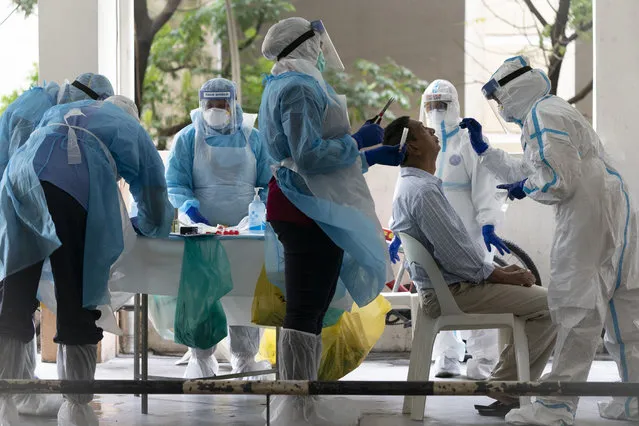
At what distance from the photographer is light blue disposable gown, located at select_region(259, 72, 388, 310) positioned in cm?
306

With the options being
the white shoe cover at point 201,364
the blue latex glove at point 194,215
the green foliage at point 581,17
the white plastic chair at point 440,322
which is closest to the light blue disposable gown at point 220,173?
the blue latex glove at point 194,215

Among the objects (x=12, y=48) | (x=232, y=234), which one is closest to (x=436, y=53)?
(x=12, y=48)

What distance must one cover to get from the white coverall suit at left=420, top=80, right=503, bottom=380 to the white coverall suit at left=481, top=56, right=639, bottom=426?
1.22 metres

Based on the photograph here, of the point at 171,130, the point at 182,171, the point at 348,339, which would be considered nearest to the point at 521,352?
the point at 348,339

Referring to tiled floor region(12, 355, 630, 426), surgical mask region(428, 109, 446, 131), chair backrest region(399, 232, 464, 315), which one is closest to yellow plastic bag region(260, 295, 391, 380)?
tiled floor region(12, 355, 630, 426)

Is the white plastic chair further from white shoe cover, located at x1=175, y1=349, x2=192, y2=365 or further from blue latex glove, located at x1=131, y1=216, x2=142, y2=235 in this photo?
white shoe cover, located at x1=175, y1=349, x2=192, y2=365

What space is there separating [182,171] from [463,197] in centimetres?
137

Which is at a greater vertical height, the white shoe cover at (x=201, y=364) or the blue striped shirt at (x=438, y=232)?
the blue striped shirt at (x=438, y=232)

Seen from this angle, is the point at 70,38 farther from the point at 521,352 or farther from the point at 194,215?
the point at 521,352

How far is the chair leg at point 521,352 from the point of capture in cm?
345

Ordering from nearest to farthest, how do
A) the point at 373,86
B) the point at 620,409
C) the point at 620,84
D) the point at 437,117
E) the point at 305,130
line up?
the point at 305,130 < the point at 620,409 < the point at 437,117 < the point at 620,84 < the point at 373,86

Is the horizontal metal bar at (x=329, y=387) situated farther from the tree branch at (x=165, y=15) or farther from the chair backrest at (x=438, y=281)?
the tree branch at (x=165, y=15)

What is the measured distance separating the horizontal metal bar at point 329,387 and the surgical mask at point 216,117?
276cm

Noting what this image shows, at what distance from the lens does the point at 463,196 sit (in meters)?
4.81
